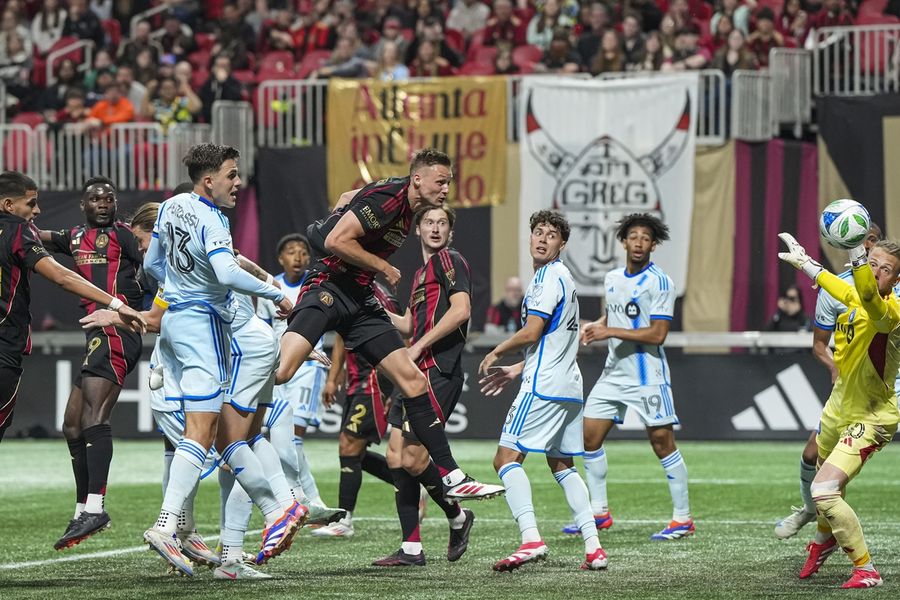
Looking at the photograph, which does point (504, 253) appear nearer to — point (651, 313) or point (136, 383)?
point (136, 383)

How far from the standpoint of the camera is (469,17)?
23234 mm

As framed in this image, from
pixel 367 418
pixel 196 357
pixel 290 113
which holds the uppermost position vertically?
pixel 290 113

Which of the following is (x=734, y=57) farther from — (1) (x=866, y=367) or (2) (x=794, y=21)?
(1) (x=866, y=367)

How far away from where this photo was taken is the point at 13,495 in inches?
497

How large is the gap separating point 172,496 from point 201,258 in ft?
4.12

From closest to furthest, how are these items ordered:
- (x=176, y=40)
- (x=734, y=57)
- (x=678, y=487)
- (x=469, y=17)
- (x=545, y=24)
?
(x=678, y=487) < (x=734, y=57) < (x=545, y=24) < (x=469, y=17) < (x=176, y=40)

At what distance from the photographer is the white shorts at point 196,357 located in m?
7.36

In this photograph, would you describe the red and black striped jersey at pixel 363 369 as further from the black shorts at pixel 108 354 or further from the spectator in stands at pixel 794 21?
the spectator in stands at pixel 794 21

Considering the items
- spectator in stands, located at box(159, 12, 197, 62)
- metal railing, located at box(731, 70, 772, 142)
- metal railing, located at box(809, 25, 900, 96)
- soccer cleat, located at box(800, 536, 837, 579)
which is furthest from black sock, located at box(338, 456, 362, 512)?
spectator in stands, located at box(159, 12, 197, 62)

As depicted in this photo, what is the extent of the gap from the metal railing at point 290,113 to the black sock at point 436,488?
13647 mm

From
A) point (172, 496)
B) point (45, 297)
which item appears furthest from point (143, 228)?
point (45, 297)

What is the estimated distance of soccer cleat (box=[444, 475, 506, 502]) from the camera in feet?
24.4

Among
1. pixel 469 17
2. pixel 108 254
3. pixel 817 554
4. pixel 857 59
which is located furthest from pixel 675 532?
pixel 469 17

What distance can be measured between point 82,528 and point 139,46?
16784mm
